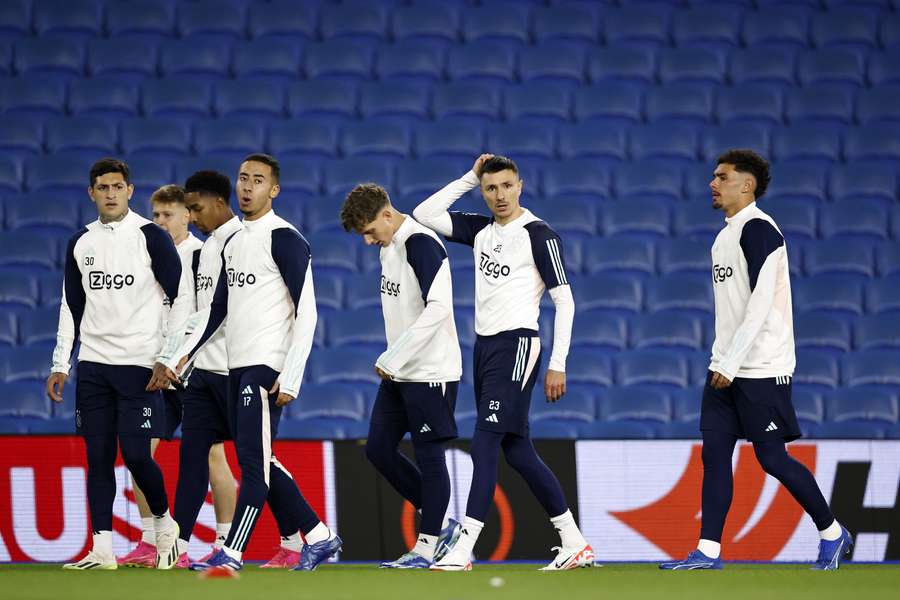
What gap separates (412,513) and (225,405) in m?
1.95

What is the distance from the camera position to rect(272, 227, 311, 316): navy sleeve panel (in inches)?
220

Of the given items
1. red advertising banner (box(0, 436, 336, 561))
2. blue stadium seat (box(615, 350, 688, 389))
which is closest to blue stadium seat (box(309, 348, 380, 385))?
red advertising banner (box(0, 436, 336, 561))

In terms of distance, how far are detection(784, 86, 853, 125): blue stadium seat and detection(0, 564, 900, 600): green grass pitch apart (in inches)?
250

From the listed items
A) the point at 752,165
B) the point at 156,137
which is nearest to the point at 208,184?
the point at 752,165

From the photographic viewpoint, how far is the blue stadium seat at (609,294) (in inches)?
394

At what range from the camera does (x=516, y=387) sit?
5828 mm

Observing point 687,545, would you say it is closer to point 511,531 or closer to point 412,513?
point 511,531

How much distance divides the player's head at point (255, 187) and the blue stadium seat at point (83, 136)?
555 centimetres

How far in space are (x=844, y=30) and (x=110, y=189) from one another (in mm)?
8356

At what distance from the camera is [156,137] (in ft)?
36.0

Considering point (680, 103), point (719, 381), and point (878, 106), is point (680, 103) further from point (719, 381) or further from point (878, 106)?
point (719, 381)

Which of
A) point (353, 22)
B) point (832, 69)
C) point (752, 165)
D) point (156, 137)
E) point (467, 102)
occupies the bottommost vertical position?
point (752, 165)

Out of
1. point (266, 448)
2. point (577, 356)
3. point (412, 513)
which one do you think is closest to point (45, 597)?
point (266, 448)

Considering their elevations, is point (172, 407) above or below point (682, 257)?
below
